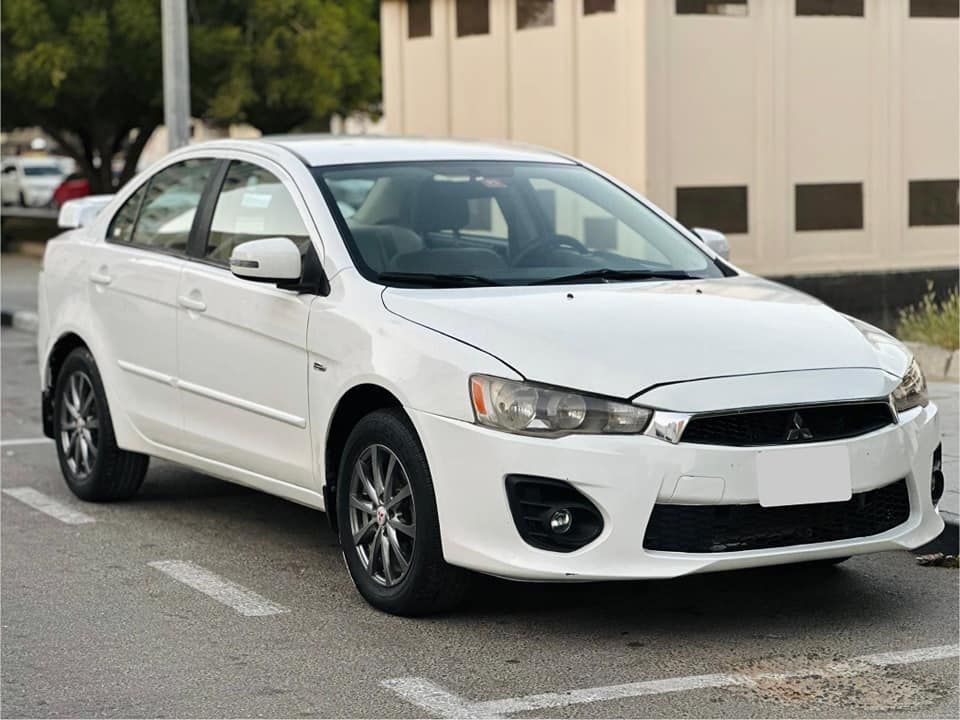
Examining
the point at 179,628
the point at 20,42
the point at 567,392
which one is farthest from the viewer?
the point at 20,42

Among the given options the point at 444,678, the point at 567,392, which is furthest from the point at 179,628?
the point at 567,392

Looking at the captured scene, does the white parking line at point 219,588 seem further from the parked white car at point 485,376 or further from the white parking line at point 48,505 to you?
the white parking line at point 48,505

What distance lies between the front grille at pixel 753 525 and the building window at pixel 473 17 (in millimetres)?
12278

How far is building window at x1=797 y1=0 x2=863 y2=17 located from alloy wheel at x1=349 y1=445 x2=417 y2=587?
35.3ft

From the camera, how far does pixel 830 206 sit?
15.9m

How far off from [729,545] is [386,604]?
1.24 metres

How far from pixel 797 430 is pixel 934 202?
1162 centimetres

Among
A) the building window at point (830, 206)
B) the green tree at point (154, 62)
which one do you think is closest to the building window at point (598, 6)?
the building window at point (830, 206)

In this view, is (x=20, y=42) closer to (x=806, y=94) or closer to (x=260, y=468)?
(x=806, y=94)

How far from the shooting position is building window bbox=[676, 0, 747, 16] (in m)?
15.1

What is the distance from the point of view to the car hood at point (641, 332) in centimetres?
535

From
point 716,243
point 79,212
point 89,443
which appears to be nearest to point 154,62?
point 79,212

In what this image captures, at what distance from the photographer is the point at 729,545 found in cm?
531

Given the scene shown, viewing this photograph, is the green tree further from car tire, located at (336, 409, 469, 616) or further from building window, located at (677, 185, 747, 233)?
car tire, located at (336, 409, 469, 616)
